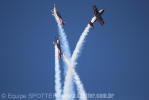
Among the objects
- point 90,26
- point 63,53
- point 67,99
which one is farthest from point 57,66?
point 90,26

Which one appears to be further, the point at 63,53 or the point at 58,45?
the point at 63,53

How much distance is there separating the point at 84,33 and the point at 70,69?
446 inches

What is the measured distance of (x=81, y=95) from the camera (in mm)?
103188

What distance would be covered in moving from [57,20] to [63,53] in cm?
1008

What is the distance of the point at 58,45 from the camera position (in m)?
100

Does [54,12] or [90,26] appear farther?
[54,12]

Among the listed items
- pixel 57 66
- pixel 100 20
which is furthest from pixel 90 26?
pixel 57 66

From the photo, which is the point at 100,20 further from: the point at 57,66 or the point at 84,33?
the point at 57,66

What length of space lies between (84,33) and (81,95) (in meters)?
17.5

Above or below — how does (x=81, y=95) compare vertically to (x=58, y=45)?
below

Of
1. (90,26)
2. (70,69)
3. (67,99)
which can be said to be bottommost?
(67,99)

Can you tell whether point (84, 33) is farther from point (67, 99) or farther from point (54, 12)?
point (67, 99)

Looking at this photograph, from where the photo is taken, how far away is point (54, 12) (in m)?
104

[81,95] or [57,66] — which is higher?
[57,66]
